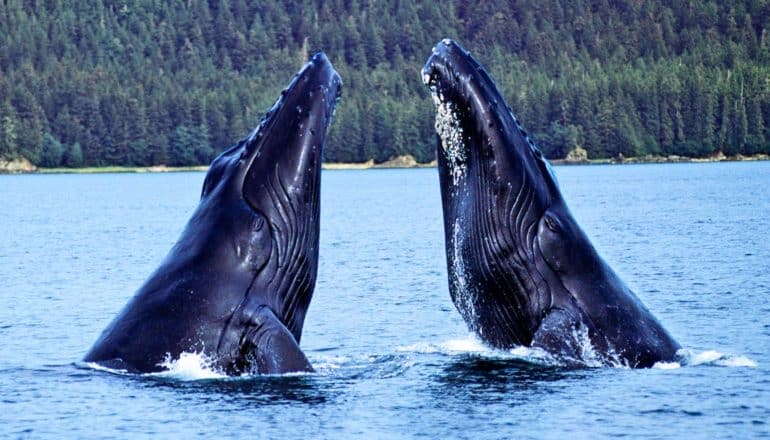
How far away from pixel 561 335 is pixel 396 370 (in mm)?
3100

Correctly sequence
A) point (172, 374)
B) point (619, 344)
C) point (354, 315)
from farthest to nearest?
1. point (354, 315)
2. point (619, 344)
3. point (172, 374)

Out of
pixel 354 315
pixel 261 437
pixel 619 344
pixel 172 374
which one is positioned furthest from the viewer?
pixel 354 315

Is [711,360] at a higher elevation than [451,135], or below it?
below

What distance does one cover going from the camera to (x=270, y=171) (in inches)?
553

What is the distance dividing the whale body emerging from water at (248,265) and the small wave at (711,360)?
4.93 m

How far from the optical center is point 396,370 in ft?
55.9

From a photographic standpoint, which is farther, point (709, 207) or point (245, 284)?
point (709, 207)

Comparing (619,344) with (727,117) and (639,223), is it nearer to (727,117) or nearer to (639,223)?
(639,223)

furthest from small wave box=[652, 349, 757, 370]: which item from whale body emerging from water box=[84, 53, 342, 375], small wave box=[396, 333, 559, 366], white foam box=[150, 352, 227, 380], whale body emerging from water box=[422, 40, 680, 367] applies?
white foam box=[150, 352, 227, 380]

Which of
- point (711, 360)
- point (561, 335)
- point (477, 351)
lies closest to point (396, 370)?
point (477, 351)

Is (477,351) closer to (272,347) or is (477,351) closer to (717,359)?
(717,359)

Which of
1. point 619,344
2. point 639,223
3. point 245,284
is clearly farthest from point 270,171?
point 639,223

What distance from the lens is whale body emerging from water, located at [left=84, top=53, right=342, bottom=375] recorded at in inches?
535

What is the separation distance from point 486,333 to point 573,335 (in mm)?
1165
